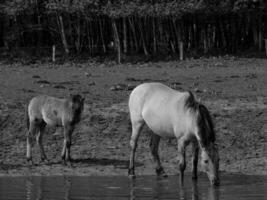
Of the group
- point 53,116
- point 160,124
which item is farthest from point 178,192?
point 53,116

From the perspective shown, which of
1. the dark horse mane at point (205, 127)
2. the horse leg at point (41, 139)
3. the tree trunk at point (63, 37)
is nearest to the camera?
the dark horse mane at point (205, 127)

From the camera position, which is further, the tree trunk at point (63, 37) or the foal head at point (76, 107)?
the tree trunk at point (63, 37)

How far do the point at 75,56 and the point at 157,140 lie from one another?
970 inches

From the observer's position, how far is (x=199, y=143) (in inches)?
539

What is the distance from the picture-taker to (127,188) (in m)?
13.4

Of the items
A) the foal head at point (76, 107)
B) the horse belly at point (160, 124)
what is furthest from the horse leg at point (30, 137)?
the horse belly at point (160, 124)

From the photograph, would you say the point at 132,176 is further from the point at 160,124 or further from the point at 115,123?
the point at 115,123

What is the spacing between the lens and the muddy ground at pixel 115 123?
15.8 meters

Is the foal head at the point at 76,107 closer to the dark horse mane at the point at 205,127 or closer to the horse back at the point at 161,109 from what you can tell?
the horse back at the point at 161,109

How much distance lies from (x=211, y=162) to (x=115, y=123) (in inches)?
190

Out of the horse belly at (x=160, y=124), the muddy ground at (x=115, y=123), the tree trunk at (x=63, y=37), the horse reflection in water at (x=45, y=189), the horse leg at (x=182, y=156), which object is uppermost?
the horse belly at (x=160, y=124)

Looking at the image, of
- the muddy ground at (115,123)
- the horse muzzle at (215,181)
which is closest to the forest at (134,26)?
the muddy ground at (115,123)

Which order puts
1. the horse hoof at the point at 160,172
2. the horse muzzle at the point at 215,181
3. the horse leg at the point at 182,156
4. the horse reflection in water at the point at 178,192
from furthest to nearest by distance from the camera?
1. the horse hoof at the point at 160,172
2. the horse leg at the point at 182,156
3. the horse muzzle at the point at 215,181
4. the horse reflection in water at the point at 178,192

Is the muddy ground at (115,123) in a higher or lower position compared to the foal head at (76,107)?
lower
